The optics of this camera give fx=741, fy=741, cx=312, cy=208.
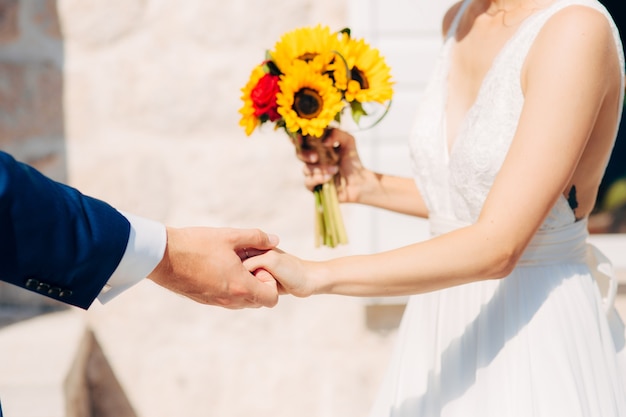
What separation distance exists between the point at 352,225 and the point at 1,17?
1.57 meters

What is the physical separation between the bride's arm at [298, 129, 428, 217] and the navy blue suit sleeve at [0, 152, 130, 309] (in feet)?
2.46

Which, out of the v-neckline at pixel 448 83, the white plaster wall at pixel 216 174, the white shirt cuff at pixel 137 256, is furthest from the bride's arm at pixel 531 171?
the white plaster wall at pixel 216 174

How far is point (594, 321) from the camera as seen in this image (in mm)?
1608

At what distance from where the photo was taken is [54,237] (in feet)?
4.30

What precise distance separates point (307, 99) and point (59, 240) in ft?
2.38

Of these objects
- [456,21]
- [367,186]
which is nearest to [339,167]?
A: [367,186]

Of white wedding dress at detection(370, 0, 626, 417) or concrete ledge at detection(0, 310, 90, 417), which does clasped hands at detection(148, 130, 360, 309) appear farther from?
concrete ledge at detection(0, 310, 90, 417)

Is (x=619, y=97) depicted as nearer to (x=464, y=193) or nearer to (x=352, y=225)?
(x=464, y=193)

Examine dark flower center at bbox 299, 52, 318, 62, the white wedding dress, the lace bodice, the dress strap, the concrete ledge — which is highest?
the dress strap

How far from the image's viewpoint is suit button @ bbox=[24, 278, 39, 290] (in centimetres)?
132

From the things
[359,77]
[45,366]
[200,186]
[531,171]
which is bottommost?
[45,366]

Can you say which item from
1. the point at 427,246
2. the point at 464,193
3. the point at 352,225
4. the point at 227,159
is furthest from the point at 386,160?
the point at 427,246

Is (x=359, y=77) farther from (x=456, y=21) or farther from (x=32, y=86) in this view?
(x=32, y=86)

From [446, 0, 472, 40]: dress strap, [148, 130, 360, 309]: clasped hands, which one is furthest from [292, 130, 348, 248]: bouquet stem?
[446, 0, 472, 40]: dress strap
